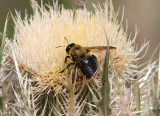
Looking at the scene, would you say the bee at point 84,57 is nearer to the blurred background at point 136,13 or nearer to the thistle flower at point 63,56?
the thistle flower at point 63,56

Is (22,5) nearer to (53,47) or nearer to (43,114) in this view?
(53,47)

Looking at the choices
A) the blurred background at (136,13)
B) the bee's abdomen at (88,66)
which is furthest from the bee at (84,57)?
the blurred background at (136,13)


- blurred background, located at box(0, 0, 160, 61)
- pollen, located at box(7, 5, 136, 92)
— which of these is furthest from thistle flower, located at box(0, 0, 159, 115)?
blurred background, located at box(0, 0, 160, 61)

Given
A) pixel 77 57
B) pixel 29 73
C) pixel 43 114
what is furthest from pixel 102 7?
pixel 43 114

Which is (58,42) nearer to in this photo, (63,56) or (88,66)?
(63,56)

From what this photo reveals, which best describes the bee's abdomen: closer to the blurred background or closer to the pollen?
the pollen

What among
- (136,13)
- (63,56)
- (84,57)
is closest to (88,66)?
(84,57)
